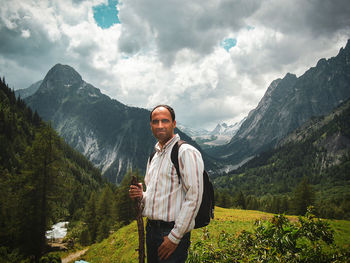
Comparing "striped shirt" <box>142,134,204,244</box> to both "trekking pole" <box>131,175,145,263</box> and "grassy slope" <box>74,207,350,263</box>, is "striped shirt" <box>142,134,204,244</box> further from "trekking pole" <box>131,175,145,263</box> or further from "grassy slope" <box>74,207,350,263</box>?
"grassy slope" <box>74,207,350,263</box>

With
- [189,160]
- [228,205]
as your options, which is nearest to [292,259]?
[189,160]

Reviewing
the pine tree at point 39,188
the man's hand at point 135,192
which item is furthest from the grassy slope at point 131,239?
the man's hand at point 135,192

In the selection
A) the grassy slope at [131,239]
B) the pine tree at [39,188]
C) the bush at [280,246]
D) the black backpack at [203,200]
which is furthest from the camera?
the pine tree at [39,188]

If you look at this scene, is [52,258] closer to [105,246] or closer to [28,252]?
[28,252]

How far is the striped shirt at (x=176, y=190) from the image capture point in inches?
116

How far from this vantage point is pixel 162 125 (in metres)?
3.73

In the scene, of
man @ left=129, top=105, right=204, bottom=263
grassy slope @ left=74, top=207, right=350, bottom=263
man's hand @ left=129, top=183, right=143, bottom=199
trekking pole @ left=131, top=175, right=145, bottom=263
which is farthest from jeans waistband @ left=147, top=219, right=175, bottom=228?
grassy slope @ left=74, top=207, right=350, bottom=263

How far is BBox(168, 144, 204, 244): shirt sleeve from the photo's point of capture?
2924 mm

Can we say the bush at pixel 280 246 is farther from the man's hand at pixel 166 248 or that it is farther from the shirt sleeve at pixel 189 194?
the shirt sleeve at pixel 189 194

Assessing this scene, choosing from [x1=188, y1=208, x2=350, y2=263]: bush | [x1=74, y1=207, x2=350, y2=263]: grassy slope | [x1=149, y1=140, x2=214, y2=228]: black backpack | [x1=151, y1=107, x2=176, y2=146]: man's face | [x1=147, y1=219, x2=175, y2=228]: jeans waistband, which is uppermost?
[x1=151, y1=107, x2=176, y2=146]: man's face

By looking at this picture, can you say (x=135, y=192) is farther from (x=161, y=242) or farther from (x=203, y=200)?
(x=203, y=200)

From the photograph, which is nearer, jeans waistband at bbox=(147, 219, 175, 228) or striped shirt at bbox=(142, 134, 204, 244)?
striped shirt at bbox=(142, 134, 204, 244)

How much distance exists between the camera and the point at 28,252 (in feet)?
67.6

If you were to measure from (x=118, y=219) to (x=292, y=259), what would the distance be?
4015 centimetres
